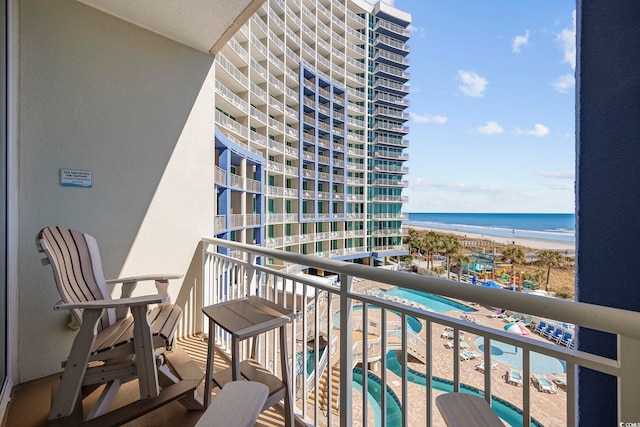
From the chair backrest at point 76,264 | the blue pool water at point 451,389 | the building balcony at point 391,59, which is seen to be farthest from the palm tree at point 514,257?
the chair backrest at point 76,264

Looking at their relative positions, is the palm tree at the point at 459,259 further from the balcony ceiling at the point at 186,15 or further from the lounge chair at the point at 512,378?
the balcony ceiling at the point at 186,15

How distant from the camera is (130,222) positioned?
2.44 metres

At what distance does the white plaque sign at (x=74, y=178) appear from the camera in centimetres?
212

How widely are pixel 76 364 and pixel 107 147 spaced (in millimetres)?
1682

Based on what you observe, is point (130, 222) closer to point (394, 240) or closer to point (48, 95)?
point (48, 95)

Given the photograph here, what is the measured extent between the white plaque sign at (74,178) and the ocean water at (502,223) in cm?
2446

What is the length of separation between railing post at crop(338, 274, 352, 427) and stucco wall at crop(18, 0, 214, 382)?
6.47 ft

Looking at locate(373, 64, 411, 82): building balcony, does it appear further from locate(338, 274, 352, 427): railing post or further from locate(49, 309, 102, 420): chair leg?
locate(49, 309, 102, 420): chair leg

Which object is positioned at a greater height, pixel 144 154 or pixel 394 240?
pixel 144 154

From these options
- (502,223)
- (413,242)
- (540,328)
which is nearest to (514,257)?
(413,242)

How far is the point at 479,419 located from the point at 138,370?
5.09 feet

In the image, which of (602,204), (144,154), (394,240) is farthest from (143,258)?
(394,240)

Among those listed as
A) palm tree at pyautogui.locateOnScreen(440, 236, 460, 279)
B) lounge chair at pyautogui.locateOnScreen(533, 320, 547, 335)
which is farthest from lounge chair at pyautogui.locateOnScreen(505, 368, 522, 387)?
palm tree at pyautogui.locateOnScreen(440, 236, 460, 279)

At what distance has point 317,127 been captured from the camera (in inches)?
718
